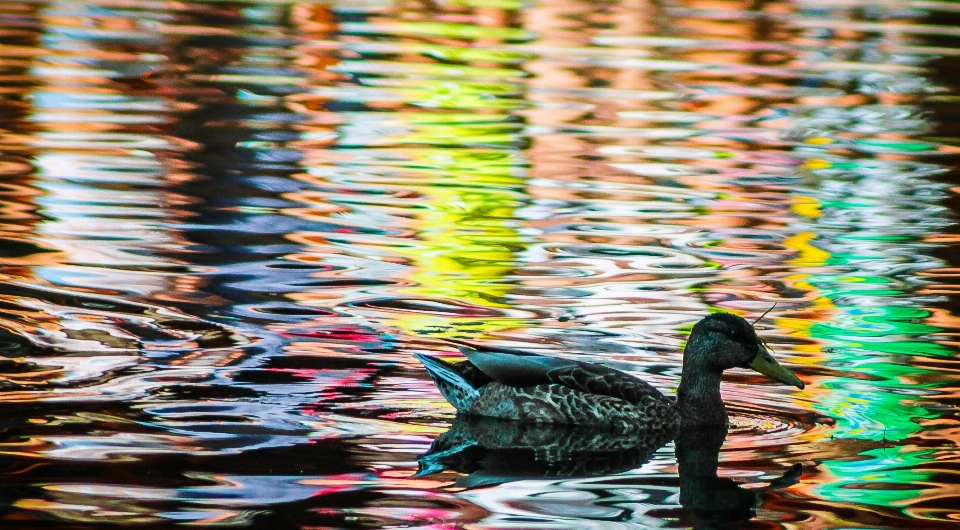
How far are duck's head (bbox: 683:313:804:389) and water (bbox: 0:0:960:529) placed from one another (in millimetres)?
237

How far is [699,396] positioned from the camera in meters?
7.84

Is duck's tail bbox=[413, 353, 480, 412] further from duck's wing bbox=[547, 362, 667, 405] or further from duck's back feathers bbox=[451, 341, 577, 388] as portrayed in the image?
duck's wing bbox=[547, 362, 667, 405]

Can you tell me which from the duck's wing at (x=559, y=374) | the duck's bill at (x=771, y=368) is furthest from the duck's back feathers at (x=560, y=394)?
the duck's bill at (x=771, y=368)

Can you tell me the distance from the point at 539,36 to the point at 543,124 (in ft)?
26.0

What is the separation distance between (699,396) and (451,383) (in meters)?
1.14

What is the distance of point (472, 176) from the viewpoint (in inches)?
575

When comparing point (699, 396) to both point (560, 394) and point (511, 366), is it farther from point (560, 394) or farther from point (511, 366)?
point (511, 366)

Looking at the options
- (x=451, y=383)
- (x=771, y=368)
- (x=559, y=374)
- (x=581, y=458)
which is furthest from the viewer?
(x=771, y=368)

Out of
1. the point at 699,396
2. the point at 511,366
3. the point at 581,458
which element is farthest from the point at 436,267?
the point at 581,458

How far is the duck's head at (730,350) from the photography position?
26.0ft

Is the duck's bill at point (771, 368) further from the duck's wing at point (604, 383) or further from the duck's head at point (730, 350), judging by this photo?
the duck's wing at point (604, 383)

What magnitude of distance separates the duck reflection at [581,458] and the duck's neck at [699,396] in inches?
2.1

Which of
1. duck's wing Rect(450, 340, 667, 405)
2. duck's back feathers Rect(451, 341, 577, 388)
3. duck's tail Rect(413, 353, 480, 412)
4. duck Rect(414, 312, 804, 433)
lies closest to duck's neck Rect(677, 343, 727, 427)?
duck Rect(414, 312, 804, 433)

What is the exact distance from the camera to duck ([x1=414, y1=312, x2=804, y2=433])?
7754 mm
